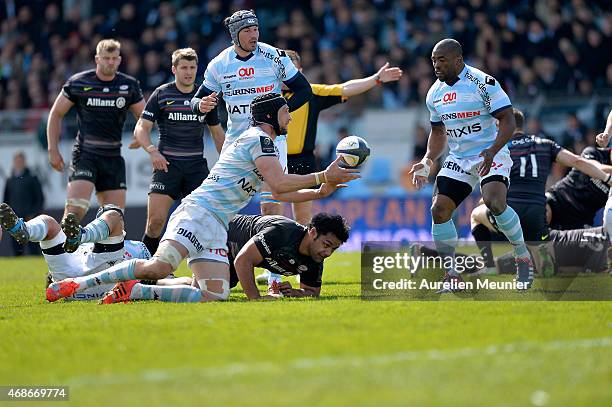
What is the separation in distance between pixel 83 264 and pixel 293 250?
7.64 ft

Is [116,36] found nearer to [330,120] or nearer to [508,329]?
[330,120]

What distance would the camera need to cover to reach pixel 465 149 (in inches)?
414

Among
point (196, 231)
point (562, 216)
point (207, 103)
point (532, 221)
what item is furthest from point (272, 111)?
point (562, 216)

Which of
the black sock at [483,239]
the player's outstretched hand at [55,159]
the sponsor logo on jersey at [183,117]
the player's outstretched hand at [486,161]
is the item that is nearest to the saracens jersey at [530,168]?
the black sock at [483,239]

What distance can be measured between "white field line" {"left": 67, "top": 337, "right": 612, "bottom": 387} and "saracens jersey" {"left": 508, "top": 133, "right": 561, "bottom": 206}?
248 inches

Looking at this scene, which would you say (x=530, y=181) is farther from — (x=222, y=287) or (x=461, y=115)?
(x=222, y=287)

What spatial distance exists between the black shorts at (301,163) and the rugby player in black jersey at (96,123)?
216cm

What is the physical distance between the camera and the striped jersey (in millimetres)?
9117

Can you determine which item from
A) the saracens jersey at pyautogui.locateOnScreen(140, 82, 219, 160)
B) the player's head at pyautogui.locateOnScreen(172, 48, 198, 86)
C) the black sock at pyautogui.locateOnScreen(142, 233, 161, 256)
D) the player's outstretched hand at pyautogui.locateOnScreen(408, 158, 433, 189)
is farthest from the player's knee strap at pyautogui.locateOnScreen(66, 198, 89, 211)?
the player's outstretched hand at pyautogui.locateOnScreen(408, 158, 433, 189)

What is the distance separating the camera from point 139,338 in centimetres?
693

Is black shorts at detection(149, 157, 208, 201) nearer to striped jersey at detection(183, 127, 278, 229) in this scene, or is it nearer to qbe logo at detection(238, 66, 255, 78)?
qbe logo at detection(238, 66, 255, 78)

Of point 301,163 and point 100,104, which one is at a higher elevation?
point 100,104

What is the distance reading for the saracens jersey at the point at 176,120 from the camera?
12539 mm

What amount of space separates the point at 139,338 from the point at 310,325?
1214mm
